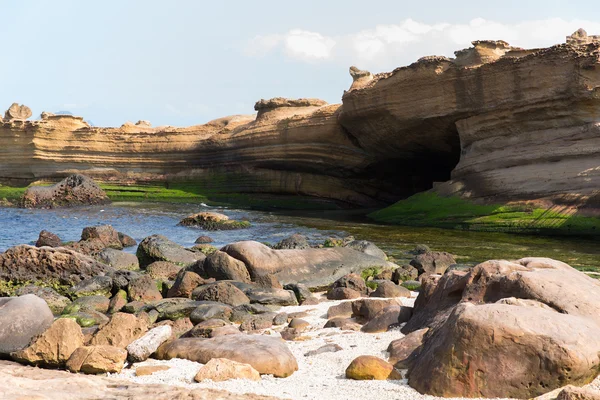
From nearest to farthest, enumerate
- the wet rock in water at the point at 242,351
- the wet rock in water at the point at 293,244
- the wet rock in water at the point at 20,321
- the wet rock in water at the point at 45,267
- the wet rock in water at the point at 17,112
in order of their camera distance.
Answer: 1. the wet rock in water at the point at 242,351
2. the wet rock in water at the point at 20,321
3. the wet rock in water at the point at 45,267
4. the wet rock in water at the point at 293,244
5. the wet rock in water at the point at 17,112

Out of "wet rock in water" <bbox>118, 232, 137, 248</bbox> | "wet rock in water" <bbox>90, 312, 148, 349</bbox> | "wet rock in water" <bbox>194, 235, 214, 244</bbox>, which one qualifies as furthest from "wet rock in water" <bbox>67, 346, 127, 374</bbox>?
"wet rock in water" <bbox>194, 235, 214, 244</bbox>

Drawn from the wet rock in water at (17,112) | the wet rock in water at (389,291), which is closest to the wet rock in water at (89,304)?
the wet rock in water at (389,291)

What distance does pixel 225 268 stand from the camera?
12703mm

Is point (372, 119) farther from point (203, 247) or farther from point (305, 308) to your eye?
point (305, 308)

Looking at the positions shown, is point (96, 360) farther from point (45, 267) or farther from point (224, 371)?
point (45, 267)

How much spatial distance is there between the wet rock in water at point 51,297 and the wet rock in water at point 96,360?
403 cm

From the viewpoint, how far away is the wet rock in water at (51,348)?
286 inches

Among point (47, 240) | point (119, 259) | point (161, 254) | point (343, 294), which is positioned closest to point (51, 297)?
point (119, 259)

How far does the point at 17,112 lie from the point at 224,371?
142 ft

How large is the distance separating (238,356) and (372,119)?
989 inches

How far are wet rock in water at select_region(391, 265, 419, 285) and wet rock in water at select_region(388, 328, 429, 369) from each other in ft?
20.3

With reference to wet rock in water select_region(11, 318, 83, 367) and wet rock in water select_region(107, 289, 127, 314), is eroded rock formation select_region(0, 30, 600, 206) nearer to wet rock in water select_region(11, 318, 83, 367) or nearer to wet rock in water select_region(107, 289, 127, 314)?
wet rock in water select_region(107, 289, 127, 314)

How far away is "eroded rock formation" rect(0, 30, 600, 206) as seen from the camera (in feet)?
76.2

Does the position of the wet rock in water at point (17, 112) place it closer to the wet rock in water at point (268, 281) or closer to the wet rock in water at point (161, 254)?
the wet rock in water at point (161, 254)
